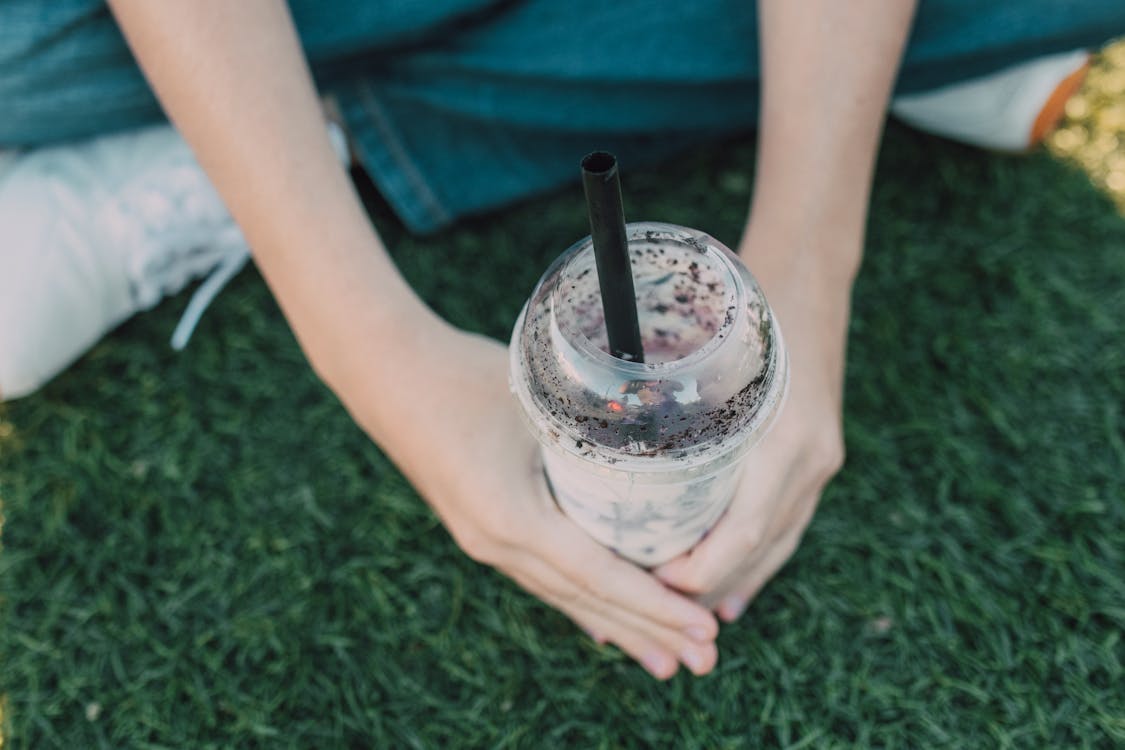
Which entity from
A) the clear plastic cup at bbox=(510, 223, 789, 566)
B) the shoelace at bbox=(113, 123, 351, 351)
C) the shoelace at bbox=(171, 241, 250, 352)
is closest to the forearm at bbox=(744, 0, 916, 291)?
the clear plastic cup at bbox=(510, 223, 789, 566)

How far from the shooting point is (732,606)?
1437 mm

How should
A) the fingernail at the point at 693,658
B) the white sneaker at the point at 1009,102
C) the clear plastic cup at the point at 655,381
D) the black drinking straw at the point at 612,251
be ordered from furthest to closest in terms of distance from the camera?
the white sneaker at the point at 1009,102 → the fingernail at the point at 693,658 → the clear plastic cup at the point at 655,381 → the black drinking straw at the point at 612,251

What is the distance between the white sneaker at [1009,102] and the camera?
71.4 inches

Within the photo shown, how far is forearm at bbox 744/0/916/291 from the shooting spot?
133 cm

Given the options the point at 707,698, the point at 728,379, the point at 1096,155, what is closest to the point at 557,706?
the point at 707,698

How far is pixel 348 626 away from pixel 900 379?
3.22ft

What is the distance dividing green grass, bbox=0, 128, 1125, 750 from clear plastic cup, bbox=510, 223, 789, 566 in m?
0.45

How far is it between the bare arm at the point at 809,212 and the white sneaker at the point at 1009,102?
0.52 m

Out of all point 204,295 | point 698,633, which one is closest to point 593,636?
point 698,633

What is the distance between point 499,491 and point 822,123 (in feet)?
2.11

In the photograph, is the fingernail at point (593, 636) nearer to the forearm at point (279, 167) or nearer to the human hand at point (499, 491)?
the human hand at point (499, 491)

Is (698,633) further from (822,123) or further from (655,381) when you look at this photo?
(822,123)

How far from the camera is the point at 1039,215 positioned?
75.3 inches

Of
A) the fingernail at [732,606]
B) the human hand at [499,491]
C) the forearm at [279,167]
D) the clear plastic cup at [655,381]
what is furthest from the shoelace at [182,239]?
the fingernail at [732,606]
